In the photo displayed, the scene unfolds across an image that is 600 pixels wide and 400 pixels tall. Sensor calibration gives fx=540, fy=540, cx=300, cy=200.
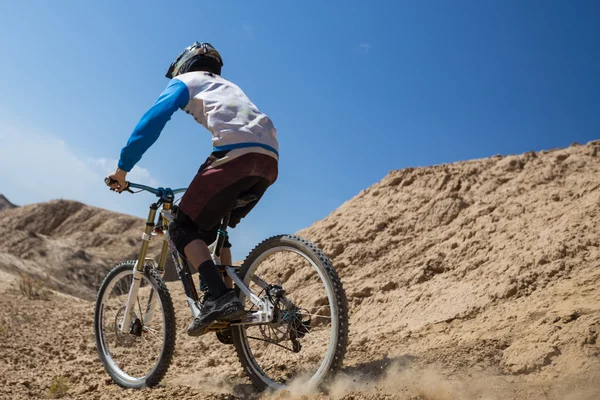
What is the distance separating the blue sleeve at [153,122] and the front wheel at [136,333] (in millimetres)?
1042

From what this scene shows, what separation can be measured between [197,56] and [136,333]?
218 centimetres

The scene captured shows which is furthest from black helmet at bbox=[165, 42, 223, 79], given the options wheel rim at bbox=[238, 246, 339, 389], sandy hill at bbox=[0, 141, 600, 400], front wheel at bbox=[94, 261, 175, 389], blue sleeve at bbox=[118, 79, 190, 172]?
sandy hill at bbox=[0, 141, 600, 400]

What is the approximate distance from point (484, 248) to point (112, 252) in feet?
80.2

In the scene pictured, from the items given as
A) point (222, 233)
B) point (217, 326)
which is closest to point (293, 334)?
point (217, 326)

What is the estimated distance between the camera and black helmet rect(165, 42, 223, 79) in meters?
3.92

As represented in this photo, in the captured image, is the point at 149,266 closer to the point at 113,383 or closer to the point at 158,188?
the point at 158,188

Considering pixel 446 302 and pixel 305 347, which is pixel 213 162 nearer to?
pixel 305 347

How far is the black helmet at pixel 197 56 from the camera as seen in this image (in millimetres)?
3920

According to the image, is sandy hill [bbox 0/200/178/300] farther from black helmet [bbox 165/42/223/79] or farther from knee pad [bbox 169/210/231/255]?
knee pad [bbox 169/210/231/255]

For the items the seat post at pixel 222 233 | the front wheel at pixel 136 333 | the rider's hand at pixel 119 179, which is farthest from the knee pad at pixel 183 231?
the front wheel at pixel 136 333

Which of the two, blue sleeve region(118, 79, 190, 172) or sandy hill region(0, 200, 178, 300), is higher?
sandy hill region(0, 200, 178, 300)

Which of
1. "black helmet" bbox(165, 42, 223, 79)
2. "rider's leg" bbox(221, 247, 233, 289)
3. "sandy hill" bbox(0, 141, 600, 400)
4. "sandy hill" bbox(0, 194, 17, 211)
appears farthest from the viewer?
"sandy hill" bbox(0, 194, 17, 211)

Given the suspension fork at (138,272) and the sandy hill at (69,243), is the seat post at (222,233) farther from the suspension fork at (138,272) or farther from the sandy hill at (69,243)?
the sandy hill at (69,243)

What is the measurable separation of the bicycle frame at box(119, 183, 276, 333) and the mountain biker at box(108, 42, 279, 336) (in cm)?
10
